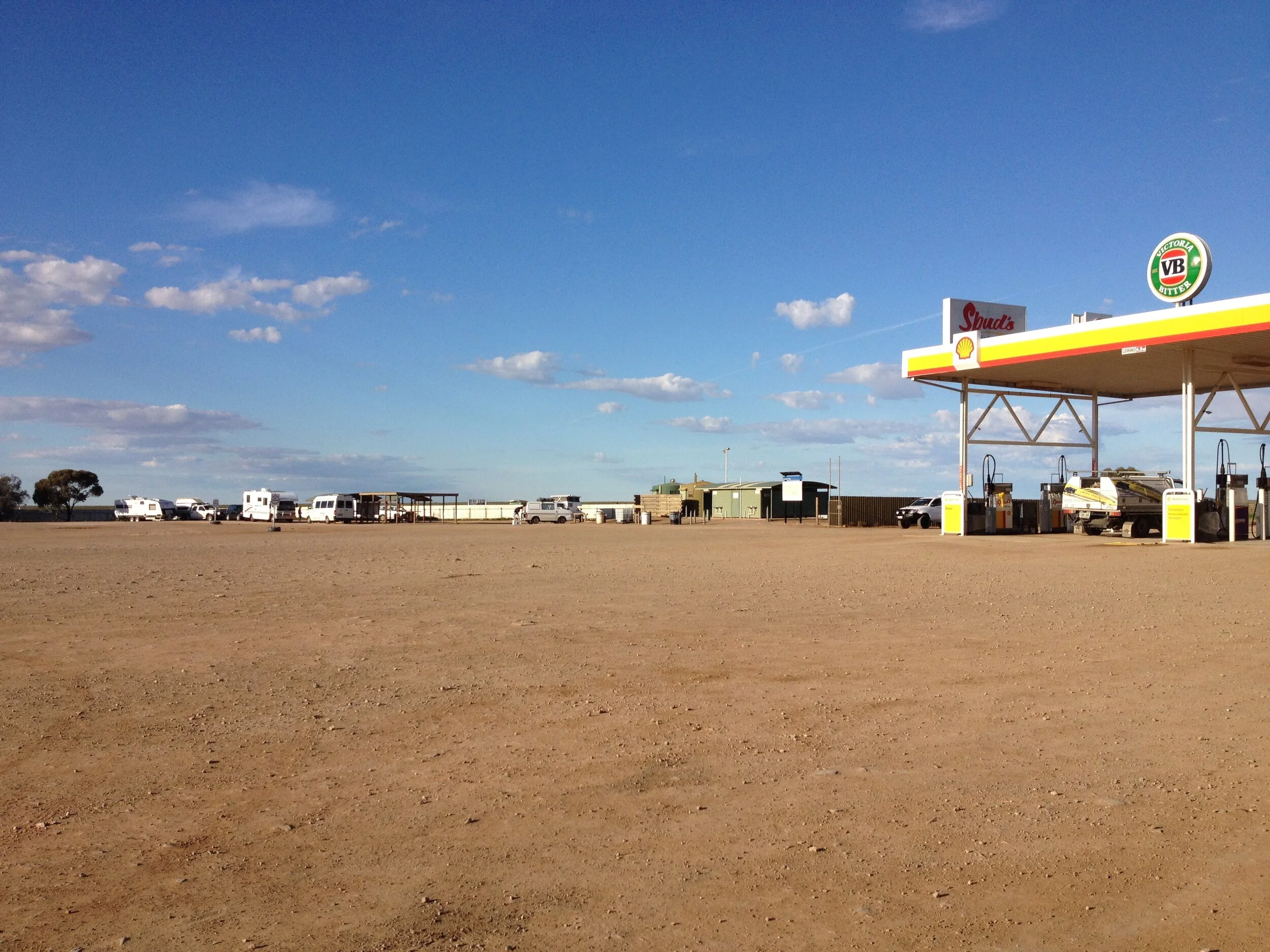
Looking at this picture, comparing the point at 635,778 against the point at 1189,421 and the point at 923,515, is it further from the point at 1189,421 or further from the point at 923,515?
the point at 923,515

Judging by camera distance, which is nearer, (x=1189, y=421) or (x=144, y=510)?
(x=1189, y=421)

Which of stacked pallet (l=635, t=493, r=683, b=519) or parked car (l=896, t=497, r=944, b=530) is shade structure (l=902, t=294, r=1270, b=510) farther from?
stacked pallet (l=635, t=493, r=683, b=519)

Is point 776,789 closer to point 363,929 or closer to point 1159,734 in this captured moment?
point 363,929

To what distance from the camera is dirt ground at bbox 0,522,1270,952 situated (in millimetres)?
4207

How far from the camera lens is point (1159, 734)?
22.8 ft

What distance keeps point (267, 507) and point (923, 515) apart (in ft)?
191

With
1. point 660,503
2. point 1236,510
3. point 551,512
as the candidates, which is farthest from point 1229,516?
point 660,503

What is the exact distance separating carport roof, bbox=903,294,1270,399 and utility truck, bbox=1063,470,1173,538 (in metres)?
3.78

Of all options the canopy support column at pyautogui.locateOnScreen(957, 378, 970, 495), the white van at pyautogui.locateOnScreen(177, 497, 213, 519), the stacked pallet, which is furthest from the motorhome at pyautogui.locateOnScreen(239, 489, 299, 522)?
the canopy support column at pyautogui.locateOnScreen(957, 378, 970, 495)

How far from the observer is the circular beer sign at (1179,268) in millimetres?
27109

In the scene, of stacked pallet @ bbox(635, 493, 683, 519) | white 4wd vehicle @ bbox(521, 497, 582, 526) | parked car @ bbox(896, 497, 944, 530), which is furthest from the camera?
stacked pallet @ bbox(635, 493, 683, 519)

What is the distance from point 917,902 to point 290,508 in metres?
83.3

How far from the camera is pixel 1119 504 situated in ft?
106

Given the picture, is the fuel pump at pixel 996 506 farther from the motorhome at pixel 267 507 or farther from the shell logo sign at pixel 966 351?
the motorhome at pixel 267 507
